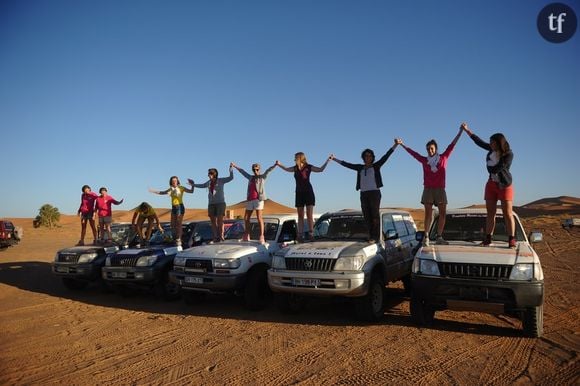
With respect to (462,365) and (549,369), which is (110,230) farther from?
(549,369)

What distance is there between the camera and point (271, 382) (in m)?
4.48

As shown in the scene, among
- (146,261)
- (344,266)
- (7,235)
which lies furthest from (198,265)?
(7,235)

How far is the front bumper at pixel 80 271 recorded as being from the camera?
10.1 metres

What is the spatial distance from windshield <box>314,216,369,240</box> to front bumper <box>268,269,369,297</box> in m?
1.40

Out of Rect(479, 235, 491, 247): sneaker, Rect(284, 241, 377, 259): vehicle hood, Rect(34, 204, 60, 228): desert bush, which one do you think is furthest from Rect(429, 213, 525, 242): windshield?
Rect(34, 204, 60, 228): desert bush

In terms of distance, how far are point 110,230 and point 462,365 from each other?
10527mm

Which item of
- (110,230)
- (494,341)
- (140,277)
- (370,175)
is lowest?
(494,341)

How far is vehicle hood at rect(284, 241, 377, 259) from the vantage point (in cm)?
668

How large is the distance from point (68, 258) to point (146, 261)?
2.79 metres

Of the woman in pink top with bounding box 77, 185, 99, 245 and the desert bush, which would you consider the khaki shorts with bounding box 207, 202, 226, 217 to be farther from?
the desert bush

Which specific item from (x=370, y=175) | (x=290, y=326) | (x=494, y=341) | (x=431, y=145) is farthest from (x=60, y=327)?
(x=431, y=145)

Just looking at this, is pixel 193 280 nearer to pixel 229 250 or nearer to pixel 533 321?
pixel 229 250

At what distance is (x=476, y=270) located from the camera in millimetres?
5719

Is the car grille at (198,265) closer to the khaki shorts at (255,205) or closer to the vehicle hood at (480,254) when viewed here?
the khaki shorts at (255,205)
